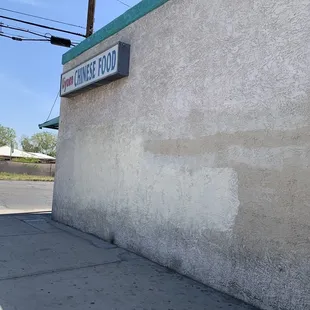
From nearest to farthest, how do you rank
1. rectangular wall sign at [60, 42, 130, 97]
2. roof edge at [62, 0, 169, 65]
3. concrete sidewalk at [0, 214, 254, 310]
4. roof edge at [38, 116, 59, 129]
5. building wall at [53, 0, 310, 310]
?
building wall at [53, 0, 310, 310], concrete sidewalk at [0, 214, 254, 310], roof edge at [62, 0, 169, 65], rectangular wall sign at [60, 42, 130, 97], roof edge at [38, 116, 59, 129]

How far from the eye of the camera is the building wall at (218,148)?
3.64m

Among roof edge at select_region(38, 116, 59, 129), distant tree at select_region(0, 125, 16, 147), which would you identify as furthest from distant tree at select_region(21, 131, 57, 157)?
roof edge at select_region(38, 116, 59, 129)

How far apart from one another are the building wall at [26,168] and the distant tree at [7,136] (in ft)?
139

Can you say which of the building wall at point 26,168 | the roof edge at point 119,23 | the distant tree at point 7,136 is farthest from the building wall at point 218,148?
the distant tree at point 7,136

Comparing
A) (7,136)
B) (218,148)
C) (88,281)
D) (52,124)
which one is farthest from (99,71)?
(7,136)

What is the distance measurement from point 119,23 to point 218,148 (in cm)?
373

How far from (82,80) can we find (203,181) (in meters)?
4.25

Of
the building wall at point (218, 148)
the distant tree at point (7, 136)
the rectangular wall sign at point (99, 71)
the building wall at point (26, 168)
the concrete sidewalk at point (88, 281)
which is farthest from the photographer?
the distant tree at point (7, 136)

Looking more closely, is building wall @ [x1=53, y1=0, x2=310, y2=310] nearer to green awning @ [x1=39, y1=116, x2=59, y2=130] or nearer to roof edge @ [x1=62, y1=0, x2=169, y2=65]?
roof edge @ [x1=62, y1=0, x2=169, y2=65]

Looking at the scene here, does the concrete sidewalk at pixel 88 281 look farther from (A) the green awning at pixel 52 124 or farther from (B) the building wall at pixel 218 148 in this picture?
(A) the green awning at pixel 52 124

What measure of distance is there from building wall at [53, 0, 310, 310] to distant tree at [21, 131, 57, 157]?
7935 centimetres

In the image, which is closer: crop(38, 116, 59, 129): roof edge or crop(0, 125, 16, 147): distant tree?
crop(38, 116, 59, 129): roof edge

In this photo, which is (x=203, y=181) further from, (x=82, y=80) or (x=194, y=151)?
(x=82, y=80)

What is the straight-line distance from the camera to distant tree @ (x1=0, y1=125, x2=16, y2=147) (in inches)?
3108
